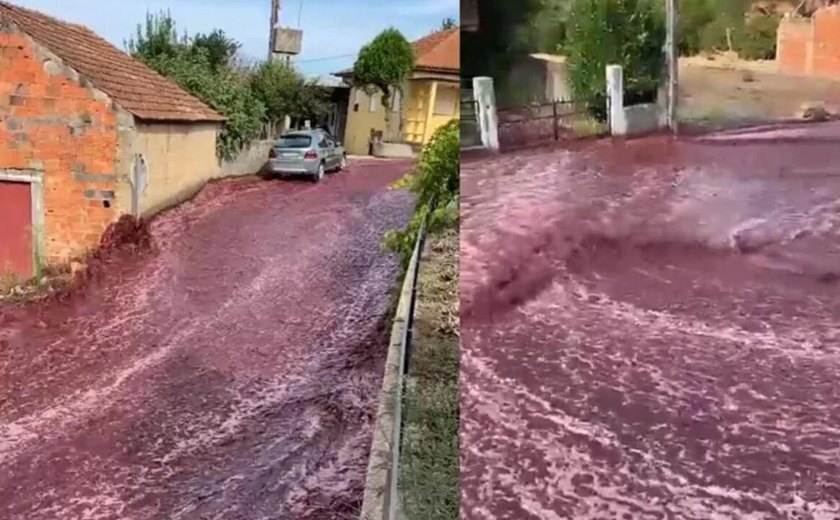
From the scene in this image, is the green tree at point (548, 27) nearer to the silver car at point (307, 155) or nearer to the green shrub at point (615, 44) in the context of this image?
the green shrub at point (615, 44)

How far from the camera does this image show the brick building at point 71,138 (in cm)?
129

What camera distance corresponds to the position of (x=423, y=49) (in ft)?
3.96

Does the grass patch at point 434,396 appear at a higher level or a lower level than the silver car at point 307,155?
lower

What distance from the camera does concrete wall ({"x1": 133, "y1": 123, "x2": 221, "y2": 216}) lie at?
4.34 feet

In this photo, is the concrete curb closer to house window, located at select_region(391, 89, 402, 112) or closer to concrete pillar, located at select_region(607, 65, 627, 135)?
house window, located at select_region(391, 89, 402, 112)

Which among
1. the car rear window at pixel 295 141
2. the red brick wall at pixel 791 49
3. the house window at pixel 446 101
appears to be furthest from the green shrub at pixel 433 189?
the red brick wall at pixel 791 49

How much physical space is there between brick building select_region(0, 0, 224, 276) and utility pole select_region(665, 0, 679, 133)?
75 centimetres

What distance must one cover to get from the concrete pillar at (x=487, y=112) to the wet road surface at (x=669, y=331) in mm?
27

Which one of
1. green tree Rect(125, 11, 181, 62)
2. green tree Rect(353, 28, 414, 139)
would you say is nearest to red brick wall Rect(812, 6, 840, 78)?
green tree Rect(353, 28, 414, 139)

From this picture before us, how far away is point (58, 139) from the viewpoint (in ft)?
4.25

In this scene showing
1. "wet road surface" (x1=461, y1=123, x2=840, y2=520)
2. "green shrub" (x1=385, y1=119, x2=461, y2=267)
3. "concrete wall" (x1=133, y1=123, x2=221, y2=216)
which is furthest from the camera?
"concrete wall" (x1=133, y1=123, x2=221, y2=216)

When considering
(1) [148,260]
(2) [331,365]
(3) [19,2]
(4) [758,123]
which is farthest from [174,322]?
(4) [758,123]

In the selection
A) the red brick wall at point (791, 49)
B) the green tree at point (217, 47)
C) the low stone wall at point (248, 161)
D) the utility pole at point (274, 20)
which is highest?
the utility pole at point (274, 20)

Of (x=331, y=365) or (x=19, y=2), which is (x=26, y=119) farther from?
(x=331, y=365)
